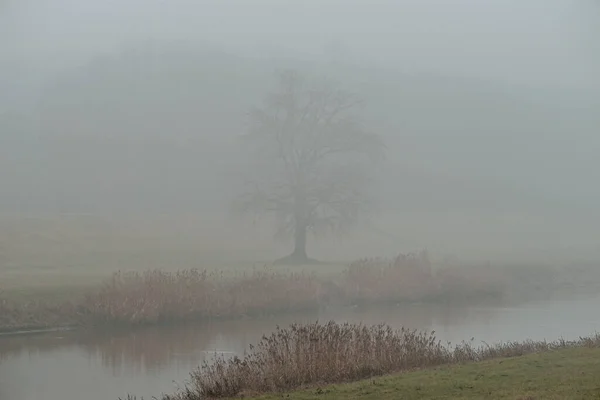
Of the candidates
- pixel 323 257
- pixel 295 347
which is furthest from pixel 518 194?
pixel 295 347

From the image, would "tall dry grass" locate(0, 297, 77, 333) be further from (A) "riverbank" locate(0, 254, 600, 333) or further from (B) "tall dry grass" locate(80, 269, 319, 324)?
(B) "tall dry grass" locate(80, 269, 319, 324)

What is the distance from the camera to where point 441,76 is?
15812 cm

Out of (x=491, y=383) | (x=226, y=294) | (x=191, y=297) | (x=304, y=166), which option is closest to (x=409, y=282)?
(x=226, y=294)

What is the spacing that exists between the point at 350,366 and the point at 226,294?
15.4 meters

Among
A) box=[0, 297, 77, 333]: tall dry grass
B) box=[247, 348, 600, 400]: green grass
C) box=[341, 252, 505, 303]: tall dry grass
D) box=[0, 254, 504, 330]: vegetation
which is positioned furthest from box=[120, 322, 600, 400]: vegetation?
box=[341, 252, 505, 303]: tall dry grass

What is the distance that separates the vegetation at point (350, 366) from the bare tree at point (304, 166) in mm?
26592

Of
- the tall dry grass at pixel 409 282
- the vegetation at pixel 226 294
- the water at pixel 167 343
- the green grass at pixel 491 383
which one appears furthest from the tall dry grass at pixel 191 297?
the green grass at pixel 491 383

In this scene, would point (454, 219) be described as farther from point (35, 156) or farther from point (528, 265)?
point (35, 156)

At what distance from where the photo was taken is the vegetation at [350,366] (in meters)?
13.3

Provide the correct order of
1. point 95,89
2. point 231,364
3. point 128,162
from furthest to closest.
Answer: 1. point 95,89
2. point 128,162
3. point 231,364

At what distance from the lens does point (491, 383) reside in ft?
42.8

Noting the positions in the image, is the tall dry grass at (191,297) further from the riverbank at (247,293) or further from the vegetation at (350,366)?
the vegetation at (350,366)

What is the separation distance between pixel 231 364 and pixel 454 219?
69.6 metres

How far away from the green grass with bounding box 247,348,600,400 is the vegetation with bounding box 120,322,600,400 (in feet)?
0.06
